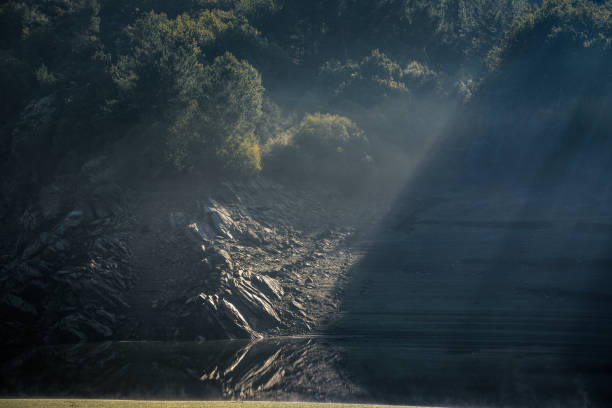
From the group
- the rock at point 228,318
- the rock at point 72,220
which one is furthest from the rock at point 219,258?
the rock at point 72,220

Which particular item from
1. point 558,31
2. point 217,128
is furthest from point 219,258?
point 558,31

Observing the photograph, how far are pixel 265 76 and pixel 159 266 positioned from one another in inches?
2004

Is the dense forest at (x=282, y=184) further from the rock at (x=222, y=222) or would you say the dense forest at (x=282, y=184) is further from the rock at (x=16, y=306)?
the rock at (x=222, y=222)

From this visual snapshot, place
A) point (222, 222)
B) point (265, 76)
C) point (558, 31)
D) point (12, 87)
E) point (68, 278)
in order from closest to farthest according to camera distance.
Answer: point (68, 278)
point (222, 222)
point (12, 87)
point (558, 31)
point (265, 76)

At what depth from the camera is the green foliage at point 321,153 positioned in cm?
4850

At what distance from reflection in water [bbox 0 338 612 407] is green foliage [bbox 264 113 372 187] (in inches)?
1188

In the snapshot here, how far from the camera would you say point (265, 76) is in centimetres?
7088

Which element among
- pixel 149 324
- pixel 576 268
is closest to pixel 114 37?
pixel 149 324

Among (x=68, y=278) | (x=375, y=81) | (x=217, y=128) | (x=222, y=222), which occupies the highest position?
(x=217, y=128)

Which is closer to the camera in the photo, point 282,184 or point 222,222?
point 222,222

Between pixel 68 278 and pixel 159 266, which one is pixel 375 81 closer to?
pixel 159 266

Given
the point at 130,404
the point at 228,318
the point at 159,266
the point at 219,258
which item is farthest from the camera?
the point at 159,266

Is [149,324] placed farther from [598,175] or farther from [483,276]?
[598,175]

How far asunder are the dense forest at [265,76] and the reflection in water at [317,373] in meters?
Result: 19.1
